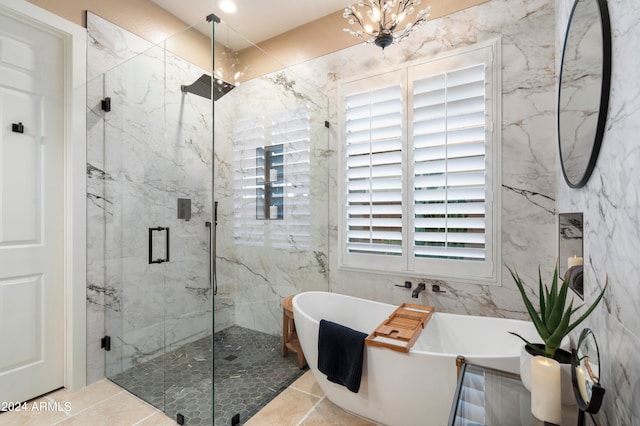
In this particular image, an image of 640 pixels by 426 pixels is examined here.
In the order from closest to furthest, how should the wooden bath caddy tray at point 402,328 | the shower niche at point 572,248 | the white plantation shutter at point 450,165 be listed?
the shower niche at point 572,248, the wooden bath caddy tray at point 402,328, the white plantation shutter at point 450,165

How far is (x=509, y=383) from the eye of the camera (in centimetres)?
117

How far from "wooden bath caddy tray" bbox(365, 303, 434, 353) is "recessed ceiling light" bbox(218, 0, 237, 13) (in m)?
2.90

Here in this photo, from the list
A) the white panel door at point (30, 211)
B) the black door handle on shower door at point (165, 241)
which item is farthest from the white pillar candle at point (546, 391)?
the white panel door at point (30, 211)

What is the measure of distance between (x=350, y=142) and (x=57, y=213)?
7.60ft

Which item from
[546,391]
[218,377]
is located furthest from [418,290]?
[218,377]

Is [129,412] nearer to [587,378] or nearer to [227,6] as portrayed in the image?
[587,378]

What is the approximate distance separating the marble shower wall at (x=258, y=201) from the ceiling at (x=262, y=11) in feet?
2.27

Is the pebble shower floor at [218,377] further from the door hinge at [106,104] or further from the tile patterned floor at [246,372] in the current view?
the door hinge at [106,104]

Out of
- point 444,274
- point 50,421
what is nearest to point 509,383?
point 444,274

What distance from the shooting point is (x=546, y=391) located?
37.1 inches

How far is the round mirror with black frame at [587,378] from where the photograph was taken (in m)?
0.83

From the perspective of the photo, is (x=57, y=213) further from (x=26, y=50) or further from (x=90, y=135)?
(x=26, y=50)

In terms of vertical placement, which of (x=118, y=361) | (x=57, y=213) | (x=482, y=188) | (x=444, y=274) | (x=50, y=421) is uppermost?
(x=482, y=188)

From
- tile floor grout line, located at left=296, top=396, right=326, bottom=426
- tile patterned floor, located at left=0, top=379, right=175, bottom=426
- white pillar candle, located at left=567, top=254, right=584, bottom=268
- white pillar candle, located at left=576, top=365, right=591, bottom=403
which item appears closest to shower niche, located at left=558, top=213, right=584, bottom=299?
white pillar candle, located at left=567, top=254, right=584, bottom=268
